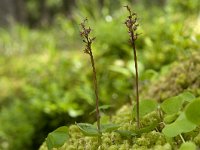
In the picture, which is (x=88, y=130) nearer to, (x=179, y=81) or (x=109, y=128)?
(x=109, y=128)

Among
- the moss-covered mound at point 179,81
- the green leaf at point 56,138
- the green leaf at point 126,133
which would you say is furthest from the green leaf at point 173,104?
the moss-covered mound at point 179,81

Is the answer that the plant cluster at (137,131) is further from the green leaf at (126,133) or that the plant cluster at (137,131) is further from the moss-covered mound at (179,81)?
the moss-covered mound at (179,81)

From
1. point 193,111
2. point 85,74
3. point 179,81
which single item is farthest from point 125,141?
point 85,74

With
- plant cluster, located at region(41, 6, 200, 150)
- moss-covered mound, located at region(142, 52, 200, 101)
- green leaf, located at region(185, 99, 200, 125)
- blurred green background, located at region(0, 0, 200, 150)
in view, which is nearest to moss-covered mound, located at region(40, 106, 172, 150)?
plant cluster, located at region(41, 6, 200, 150)

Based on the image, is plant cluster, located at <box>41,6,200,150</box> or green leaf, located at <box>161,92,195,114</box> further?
green leaf, located at <box>161,92,195,114</box>

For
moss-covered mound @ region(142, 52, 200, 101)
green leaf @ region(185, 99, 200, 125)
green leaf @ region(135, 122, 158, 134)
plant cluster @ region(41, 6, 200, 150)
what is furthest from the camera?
moss-covered mound @ region(142, 52, 200, 101)

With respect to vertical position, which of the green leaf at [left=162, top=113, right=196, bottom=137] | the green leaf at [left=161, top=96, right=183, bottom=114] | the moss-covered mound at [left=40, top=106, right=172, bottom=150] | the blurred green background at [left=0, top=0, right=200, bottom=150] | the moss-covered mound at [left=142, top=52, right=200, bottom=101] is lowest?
the green leaf at [left=162, top=113, right=196, bottom=137]

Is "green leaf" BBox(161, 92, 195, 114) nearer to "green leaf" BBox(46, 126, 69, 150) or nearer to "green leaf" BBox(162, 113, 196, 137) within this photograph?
"green leaf" BBox(162, 113, 196, 137)

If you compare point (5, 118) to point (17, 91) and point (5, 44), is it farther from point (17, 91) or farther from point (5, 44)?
point (5, 44)
